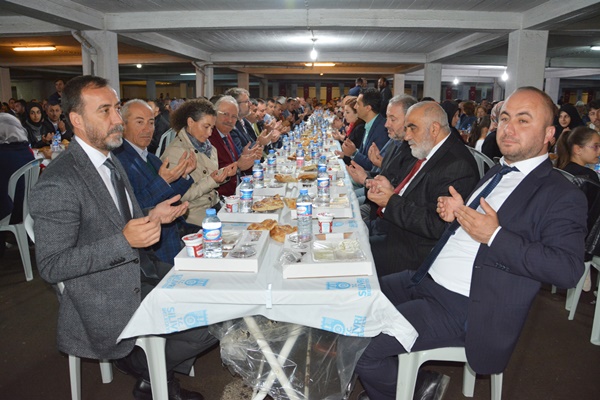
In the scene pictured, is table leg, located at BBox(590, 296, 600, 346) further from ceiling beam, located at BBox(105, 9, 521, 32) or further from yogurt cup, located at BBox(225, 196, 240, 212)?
ceiling beam, located at BBox(105, 9, 521, 32)

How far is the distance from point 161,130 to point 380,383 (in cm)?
612

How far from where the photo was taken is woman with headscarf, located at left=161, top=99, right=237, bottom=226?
302cm

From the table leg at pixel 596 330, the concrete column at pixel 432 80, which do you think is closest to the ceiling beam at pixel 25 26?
the table leg at pixel 596 330

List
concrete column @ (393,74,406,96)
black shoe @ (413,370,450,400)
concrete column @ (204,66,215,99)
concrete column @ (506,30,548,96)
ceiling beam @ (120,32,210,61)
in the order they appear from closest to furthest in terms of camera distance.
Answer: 1. black shoe @ (413,370,450,400)
2. concrete column @ (506,30,548,96)
3. ceiling beam @ (120,32,210,61)
4. concrete column @ (204,66,215,99)
5. concrete column @ (393,74,406,96)

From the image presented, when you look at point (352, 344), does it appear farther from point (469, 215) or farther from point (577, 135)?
point (577, 135)

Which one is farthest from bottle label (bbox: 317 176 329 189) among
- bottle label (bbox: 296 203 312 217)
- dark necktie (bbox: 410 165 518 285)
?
dark necktie (bbox: 410 165 518 285)

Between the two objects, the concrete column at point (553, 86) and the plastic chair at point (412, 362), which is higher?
the concrete column at point (553, 86)

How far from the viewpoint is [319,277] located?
1.64 m

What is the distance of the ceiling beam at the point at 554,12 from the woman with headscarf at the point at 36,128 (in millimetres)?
7958

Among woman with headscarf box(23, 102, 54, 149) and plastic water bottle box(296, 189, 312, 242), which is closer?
plastic water bottle box(296, 189, 312, 242)

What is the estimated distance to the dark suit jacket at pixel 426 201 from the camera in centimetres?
229

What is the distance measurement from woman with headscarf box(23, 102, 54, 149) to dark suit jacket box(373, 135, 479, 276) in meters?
6.43

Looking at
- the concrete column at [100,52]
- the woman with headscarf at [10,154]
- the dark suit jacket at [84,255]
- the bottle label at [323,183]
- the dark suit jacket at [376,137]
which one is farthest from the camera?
the concrete column at [100,52]

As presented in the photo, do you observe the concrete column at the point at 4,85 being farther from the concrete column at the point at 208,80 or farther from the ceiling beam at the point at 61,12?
the ceiling beam at the point at 61,12
